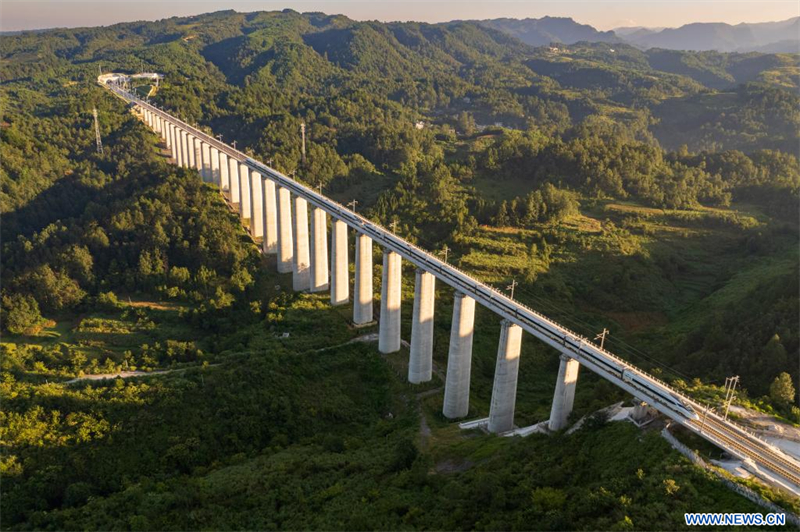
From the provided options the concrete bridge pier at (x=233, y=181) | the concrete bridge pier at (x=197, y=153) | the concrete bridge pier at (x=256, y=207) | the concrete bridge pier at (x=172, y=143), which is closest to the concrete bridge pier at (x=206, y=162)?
the concrete bridge pier at (x=197, y=153)

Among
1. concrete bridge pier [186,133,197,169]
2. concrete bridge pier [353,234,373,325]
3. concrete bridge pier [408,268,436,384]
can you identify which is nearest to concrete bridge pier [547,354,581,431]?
concrete bridge pier [408,268,436,384]

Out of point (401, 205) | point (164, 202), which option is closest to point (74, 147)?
point (164, 202)

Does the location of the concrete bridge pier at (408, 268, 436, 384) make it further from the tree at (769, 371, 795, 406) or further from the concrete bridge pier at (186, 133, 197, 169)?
the concrete bridge pier at (186, 133, 197, 169)

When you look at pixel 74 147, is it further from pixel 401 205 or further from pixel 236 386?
pixel 236 386

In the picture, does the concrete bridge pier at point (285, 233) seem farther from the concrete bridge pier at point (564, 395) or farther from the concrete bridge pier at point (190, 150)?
the concrete bridge pier at point (564, 395)

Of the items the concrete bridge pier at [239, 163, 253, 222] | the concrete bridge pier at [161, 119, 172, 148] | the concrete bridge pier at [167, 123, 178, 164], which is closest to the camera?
the concrete bridge pier at [239, 163, 253, 222]
